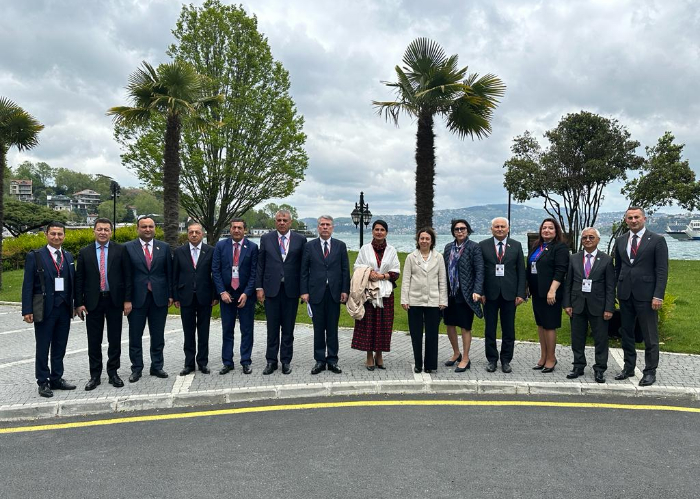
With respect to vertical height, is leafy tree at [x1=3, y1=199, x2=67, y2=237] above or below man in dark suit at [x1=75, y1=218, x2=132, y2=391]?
above

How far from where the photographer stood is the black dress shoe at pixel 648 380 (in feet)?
19.5

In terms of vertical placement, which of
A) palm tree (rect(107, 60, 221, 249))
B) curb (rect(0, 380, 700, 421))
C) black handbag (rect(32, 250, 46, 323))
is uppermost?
palm tree (rect(107, 60, 221, 249))

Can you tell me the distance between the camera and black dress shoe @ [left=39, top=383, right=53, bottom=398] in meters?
5.58

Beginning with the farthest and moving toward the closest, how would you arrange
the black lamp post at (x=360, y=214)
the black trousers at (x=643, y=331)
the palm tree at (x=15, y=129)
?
the black lamp post at (x=360, y=214) → the palm tree at (x=15, y=129) → the black trousers at (x=643, y=331)

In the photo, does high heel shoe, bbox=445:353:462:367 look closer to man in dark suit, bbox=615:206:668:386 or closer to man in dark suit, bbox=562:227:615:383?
man in dark suit, bbox=562:227:615:383

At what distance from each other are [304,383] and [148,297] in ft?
7.36

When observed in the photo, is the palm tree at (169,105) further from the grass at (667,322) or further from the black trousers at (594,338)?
the black trousers at (594,338)

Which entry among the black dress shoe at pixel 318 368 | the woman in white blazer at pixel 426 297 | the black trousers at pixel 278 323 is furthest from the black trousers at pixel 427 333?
the black trousers at pixel 278 323

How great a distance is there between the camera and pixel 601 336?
6.28 meters

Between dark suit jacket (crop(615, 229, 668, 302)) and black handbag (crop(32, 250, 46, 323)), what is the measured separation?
22.4ft

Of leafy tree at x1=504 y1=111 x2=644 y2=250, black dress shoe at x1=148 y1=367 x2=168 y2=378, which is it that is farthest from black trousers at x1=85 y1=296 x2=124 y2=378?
leafy tree at x1=504 y1=111 x2=644 y2=250

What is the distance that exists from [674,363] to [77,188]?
185m

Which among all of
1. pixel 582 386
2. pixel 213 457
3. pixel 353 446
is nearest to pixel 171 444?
pixel 213 457

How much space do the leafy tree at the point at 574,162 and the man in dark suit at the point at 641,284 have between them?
2424 centimetres
